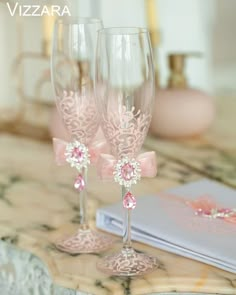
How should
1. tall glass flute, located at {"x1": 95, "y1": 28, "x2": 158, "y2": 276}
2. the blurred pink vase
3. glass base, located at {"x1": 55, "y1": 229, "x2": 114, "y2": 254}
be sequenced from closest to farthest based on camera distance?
tall glass flute, located at {"x1": 95, "y1": 28, "x2": 158, "y2": 276}
glass base, located at {"x1": 55, "y1": 229, "x2": 114, "y2": 254}
the blurred pink vase

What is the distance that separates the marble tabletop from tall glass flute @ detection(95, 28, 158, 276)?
1.3 inches

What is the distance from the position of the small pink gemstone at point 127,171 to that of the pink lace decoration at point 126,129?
0.01 meters

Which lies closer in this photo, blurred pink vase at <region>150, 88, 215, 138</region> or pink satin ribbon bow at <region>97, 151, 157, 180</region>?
pink satin ribbon bow at <region>97, 151, 157, 180</region>

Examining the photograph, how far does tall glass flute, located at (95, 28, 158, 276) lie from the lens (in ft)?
2.68

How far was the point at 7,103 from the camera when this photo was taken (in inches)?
67.2

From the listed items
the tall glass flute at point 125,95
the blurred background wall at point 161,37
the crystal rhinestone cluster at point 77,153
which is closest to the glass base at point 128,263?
the tall glass flute at point 125,95

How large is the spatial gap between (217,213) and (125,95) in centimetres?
23

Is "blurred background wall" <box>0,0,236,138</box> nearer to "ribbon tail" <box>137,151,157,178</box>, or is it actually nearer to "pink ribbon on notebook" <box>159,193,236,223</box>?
"pink ribbon on notebook" <box>159,193,236,223</box>

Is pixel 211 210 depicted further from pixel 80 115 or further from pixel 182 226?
pixel 80 115

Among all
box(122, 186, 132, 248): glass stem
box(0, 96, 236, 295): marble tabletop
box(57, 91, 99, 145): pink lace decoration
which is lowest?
box(0, 96, 236, 295): marble tabletop

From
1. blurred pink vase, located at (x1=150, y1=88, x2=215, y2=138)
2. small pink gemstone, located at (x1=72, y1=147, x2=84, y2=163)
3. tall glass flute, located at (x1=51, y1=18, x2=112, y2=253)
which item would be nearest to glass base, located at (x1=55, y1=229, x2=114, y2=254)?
tall glass flute, located at (x1=51, y1=18, x2=112, y2=253)

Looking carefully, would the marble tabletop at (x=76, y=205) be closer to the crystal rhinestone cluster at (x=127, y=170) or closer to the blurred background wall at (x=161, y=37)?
the crystal rhinestone cluster at (x=127, y=170)

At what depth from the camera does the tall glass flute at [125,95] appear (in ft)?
2.68

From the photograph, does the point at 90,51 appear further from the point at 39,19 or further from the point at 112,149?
the point at 39,19
